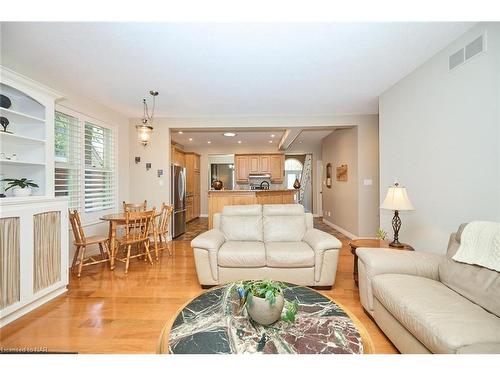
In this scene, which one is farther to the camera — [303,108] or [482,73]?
[303,108]

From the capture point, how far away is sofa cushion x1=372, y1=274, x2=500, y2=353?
3.56ft

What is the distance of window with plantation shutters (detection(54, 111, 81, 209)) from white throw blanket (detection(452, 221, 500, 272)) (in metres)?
4.68

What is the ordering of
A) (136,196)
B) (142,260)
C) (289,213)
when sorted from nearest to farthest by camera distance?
(289,213)
(142,260)
(136,196)

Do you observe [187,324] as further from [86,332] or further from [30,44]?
[30,44]

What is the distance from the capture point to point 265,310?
3.92 feet

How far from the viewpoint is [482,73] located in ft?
6.14

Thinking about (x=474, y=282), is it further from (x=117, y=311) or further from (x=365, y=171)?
(x=365, y=171)

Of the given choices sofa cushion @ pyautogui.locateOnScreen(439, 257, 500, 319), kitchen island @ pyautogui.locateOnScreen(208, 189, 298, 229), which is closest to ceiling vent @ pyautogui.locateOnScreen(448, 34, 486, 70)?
sofa cushion @ pyautogui.locateOnScreen(439, 257, 500, 319)

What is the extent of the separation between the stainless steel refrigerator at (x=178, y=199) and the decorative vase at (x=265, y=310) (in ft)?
13.3

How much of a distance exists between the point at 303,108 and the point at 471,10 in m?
3.49

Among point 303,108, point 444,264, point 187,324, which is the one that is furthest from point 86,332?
point 303,108

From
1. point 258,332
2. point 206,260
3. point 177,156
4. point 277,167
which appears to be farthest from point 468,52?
point 277,167

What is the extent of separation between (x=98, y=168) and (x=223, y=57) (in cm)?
312
